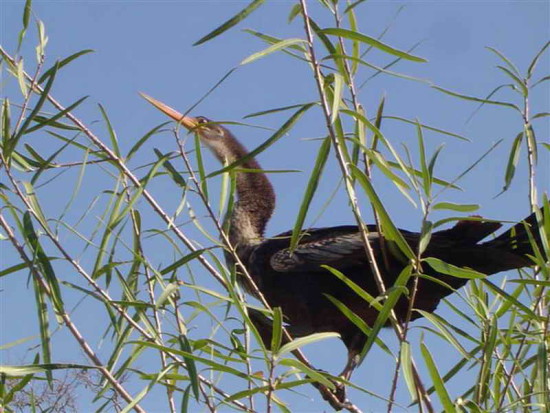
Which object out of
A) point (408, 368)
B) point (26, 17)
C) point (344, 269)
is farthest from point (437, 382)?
point (344, 269)

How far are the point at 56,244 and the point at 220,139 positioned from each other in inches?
129

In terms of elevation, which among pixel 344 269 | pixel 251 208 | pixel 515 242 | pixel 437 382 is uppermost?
pixel 251 208

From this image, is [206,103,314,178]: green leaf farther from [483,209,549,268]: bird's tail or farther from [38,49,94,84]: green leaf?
[483,209,549,268]: bird's tail

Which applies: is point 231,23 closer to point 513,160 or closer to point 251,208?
point 513,160

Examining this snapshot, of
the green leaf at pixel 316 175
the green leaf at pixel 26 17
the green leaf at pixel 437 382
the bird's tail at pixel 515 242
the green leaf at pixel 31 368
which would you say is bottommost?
the green leaf at pixel 437 382

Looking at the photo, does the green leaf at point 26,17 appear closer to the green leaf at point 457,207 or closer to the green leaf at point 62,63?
the green leaf at point 62,63

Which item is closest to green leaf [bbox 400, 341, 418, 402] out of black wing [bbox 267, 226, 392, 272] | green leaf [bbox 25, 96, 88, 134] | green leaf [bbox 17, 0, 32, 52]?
green leaf [bbox 25, 96, 88, 134]

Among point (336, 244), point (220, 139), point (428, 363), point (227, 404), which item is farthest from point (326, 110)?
point (220, 139)

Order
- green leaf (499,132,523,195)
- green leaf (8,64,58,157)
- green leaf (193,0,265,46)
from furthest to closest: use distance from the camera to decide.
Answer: green leaf (499,132,523,195), green leaf (8,64,58,157), green leaf (193,0,265,46)

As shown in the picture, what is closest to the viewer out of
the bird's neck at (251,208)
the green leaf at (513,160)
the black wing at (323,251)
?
the green leaf at (513,160)

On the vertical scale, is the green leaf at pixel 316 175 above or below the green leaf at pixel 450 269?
above

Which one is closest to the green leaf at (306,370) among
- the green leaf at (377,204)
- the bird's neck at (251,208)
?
the green leaf at (377,204)

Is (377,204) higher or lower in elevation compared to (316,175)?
lower

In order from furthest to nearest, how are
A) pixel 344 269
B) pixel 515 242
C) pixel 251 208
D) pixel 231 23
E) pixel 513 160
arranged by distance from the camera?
pixel 251 208
pixel 344 269
pixel 515 242
pixel 513 160
pixel 231 23
